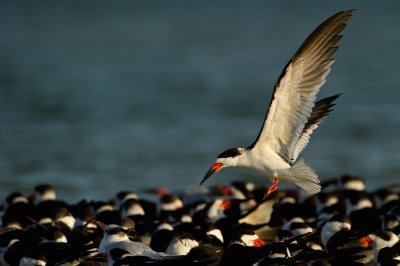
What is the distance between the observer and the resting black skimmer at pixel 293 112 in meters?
6.61

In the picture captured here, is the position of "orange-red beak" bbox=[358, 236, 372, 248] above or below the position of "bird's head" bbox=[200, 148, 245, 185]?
below

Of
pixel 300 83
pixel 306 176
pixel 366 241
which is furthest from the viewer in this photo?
pixel 366 241

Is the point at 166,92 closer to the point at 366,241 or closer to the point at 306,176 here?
the point at 366,241

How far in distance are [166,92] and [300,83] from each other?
45.5 feet

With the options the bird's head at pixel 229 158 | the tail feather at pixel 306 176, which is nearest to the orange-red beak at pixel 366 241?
the tail feather at pixel 306 176

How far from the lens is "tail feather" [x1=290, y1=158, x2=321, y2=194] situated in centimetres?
679

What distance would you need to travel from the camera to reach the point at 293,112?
265 inches

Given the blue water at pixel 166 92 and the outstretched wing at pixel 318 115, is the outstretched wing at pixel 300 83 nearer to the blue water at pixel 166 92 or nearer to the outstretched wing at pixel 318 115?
the outstretched wing at pixel 318 115

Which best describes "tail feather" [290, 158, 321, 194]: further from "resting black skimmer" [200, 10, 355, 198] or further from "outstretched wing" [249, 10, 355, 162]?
"outstretched wing" [249, 10, 355, 162]

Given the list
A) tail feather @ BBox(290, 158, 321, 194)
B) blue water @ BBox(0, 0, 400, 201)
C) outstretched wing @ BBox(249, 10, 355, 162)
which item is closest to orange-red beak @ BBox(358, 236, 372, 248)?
tail feather @ BBox(290, 158, 321, 194)

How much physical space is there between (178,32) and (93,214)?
1931cm

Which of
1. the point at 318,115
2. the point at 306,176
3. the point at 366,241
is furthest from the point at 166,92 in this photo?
the point at 306,176

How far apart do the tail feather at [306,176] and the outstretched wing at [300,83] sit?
0.17 m


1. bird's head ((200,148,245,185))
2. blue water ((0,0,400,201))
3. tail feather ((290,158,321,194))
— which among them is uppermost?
bird's head ((200,148,245,185))
